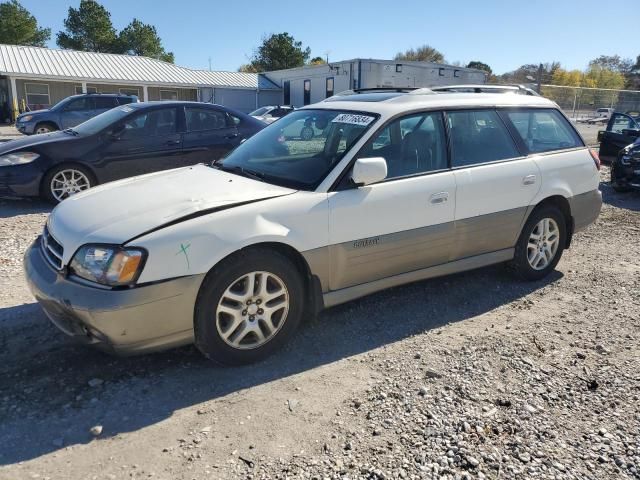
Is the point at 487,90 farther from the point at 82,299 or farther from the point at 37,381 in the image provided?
the point at 37,381

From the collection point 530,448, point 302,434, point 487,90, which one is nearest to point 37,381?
point 302,434

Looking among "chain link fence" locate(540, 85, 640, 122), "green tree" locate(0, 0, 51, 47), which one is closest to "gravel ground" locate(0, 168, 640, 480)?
"chain link fence" locate(540, 85, 640, 122)

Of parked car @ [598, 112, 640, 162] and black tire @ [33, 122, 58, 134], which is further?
black tire @ [33, 122, 58, 134]

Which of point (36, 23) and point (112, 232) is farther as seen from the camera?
point (36, 23)

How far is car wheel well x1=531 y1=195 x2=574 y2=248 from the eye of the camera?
4.90 meters

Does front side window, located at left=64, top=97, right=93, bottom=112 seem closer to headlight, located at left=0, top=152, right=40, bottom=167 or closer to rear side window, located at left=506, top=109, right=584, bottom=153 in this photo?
headlight, located at left=0, top=152, right=40, bottom=167

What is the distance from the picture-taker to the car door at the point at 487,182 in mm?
4285

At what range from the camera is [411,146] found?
4.12 m

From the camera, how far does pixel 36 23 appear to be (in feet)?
183

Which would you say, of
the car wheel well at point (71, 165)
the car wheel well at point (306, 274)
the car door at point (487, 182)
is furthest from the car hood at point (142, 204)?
the car wheel well at point (71, 165)

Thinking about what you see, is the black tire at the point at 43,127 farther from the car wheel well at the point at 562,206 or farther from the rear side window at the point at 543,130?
the car wheel well at the point at 562,206

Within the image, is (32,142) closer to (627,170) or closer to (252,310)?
(252,310)

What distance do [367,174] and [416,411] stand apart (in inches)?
61.3

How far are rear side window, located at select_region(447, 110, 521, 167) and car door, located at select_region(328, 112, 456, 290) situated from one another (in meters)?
0.14
